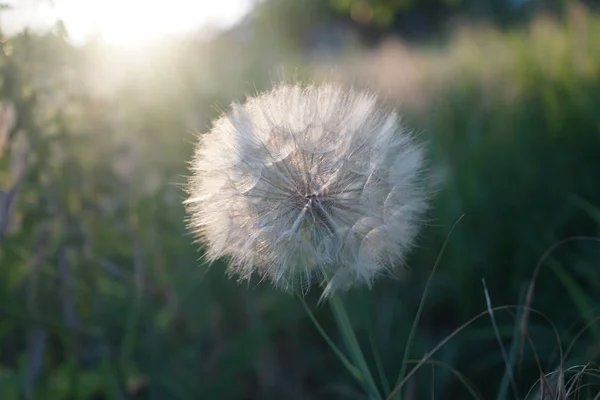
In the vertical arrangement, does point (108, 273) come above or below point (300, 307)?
above

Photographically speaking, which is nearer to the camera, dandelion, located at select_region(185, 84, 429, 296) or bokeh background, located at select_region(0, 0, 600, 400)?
dandelion, located at select_region(185, 84, 429, 296)

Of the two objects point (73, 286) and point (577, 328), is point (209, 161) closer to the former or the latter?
point (73, 286)

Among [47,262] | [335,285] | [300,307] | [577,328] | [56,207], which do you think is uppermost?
[56,207]

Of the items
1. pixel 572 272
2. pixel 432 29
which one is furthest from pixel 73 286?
pixel 432 29
